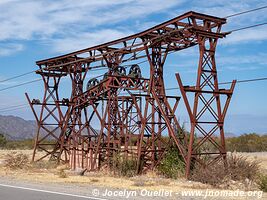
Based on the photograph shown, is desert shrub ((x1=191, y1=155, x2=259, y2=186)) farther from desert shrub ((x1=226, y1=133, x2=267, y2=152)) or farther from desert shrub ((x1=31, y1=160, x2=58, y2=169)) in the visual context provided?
desert shrub ((x1=226, y1=133, x2=267, y2=152))

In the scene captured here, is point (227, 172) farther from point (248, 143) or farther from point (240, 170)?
point (248, 143)

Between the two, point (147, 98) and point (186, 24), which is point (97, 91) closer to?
point (147, 98)

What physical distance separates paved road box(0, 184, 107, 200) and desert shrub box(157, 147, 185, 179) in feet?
27.3

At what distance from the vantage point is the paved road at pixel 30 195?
13.8 meters

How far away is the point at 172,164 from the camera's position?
76.1ft

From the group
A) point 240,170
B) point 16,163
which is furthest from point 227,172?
point 16,163

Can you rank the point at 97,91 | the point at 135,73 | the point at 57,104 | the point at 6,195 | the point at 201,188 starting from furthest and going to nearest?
the point at 57,104
the point at 97,91
the point at 135,73
the point at 201,188
the point at 6,195

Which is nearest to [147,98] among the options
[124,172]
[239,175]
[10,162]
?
[124,172]

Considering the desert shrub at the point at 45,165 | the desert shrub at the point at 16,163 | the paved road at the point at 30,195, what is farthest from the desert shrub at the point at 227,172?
the desert shrub at the point at 45,165

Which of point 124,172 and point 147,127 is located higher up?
point 147,127

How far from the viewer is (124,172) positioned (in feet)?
79.4

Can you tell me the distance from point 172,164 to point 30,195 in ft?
33.1

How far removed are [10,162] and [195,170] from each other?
40.2 feet

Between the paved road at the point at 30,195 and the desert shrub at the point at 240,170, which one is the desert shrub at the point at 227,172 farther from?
the paved road at the point at 30,195
